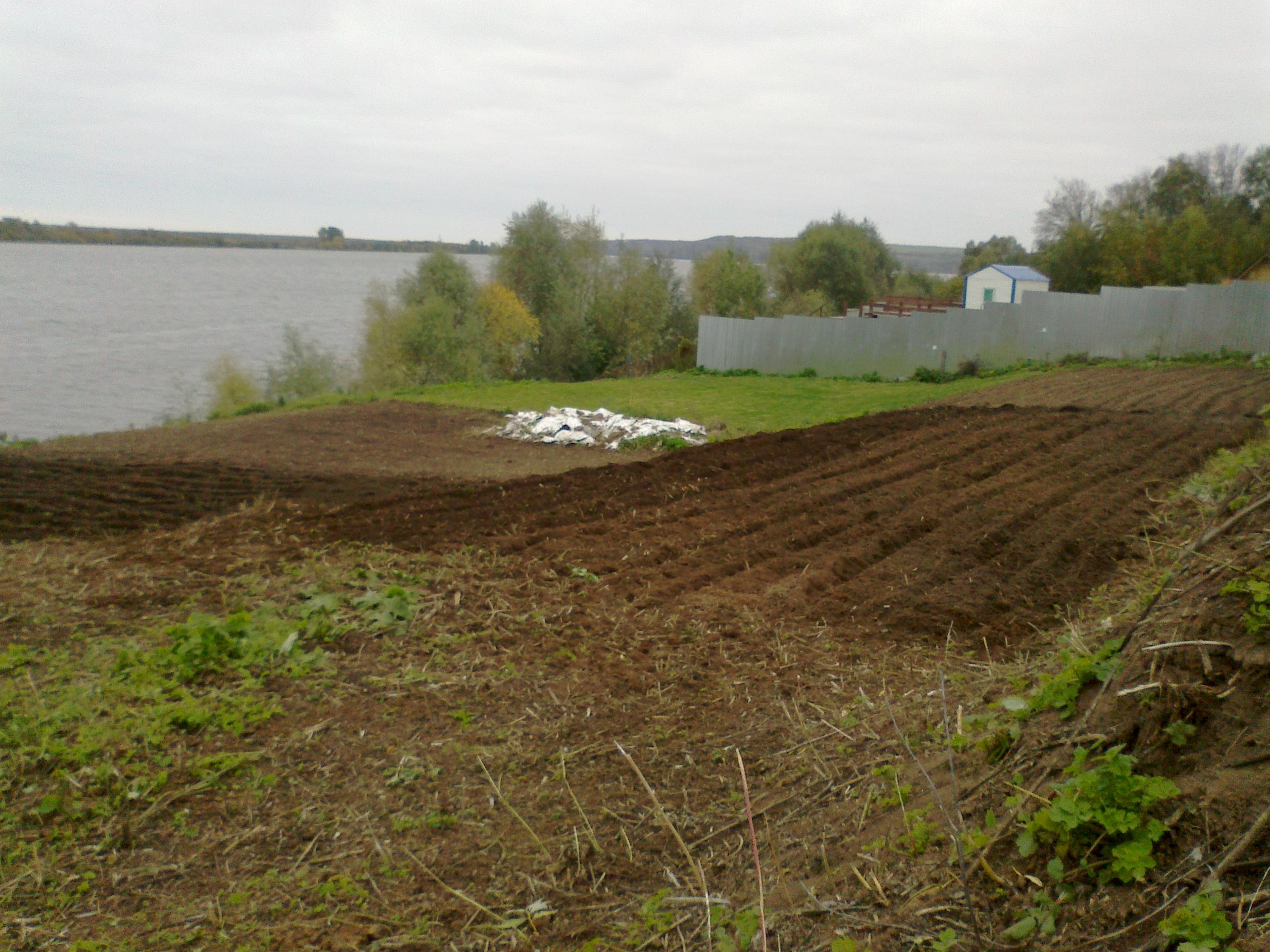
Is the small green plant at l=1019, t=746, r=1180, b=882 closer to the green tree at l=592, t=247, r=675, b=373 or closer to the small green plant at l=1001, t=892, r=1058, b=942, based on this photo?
the small green plant at l=1001, t=892, r=1058, b=942

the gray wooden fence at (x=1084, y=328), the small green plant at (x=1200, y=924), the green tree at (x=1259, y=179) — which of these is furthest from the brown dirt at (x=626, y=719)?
the green tree at (x=1259, y=179)

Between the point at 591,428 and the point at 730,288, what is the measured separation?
3819cm

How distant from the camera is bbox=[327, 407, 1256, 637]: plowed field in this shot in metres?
6.16

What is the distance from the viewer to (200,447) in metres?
14.9

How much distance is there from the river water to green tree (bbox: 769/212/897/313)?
19.8 meters

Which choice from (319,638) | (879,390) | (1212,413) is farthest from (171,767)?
(879,390)

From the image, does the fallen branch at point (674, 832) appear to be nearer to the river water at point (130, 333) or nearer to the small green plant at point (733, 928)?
the small green plant at point (733, 928)

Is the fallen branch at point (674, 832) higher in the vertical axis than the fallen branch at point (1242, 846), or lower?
lower

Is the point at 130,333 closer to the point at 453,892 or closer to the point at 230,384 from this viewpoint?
the point at 230,384

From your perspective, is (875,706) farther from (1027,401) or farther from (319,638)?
(1027,401)

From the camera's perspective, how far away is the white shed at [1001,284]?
136 ft

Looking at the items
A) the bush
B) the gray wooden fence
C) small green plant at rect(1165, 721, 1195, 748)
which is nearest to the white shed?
the gray wooden fence

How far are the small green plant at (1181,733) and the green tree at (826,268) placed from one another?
53531 mm

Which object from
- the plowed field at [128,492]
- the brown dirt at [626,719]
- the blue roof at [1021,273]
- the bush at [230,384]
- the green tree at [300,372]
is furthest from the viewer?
the blue roof at [1021,273]
